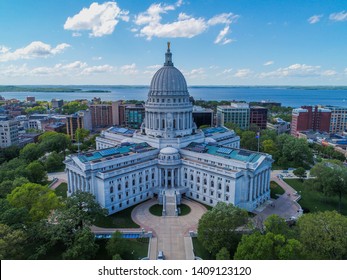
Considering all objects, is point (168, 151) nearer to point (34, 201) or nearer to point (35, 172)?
point (34, 201)

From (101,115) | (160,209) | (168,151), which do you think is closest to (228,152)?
(168,151)

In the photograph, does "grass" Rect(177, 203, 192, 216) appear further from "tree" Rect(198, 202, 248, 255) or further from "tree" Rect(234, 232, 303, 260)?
"tree" Rect(234, 232, 303, 260)

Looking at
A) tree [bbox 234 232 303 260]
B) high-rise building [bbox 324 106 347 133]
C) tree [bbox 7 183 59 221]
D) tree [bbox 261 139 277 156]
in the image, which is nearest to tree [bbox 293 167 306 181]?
tree [bbox 261 139 277 156]

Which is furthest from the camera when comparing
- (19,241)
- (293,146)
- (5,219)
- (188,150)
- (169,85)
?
(293,146)

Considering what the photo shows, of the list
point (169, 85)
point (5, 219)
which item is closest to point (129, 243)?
point (5, 219)

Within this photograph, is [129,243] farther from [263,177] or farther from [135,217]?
[263,177]
